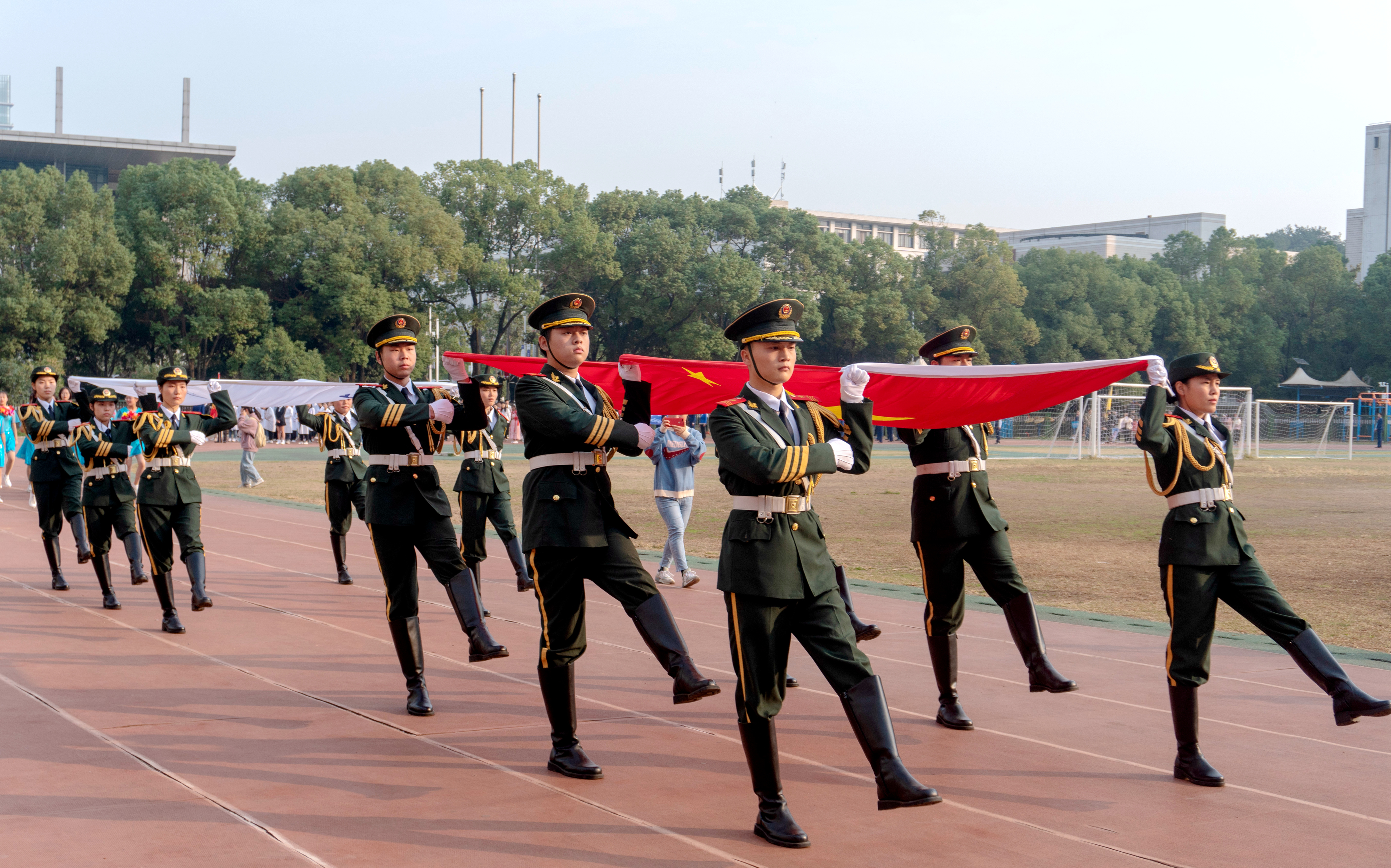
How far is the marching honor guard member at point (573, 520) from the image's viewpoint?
5527 millimetres

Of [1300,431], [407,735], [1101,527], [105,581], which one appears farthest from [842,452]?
[1300,431]

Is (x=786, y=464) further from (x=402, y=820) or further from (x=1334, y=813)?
(x=1334, y=813)

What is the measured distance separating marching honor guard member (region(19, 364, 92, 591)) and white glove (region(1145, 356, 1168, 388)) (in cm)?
952

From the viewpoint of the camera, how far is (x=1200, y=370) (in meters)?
5.71

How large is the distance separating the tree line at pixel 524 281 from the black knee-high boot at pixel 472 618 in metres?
42.6

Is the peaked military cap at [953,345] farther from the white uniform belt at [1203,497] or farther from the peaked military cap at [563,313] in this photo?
the peaked military cap at [563,313]

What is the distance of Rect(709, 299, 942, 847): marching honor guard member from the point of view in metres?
4.56

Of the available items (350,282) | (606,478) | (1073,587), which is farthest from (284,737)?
(350,282)

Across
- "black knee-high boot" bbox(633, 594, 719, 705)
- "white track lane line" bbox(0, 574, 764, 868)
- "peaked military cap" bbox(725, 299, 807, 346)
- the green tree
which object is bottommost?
"white track lane line" bbox(0, 574, 764, 868)

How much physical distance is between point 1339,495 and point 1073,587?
48.3ft

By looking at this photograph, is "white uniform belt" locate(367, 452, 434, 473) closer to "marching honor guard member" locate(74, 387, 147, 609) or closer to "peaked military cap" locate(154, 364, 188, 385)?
"peaked military cap" locate(154, 364, 188, 385)

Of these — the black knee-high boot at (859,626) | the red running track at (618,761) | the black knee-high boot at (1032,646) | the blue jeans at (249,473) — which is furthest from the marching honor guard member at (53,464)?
the blue jeans at (249,473)

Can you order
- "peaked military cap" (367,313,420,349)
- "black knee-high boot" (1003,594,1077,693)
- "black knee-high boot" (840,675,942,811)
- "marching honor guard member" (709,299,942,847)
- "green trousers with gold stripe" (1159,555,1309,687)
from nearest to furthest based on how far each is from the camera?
1. "black knee-high boot" (840,675,942,811)
2. "marching honor guard member" (709,299,942,847)
3. "green trousers with gold stripe" (1159,555,1309,687)
4. "black knee-high boot" (1003,594,1077,693)
5. "peaked military cap" (367,313,420,349)

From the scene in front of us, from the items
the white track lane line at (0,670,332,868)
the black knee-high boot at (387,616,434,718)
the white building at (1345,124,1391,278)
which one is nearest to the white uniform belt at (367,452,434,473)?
the black knee-high boot at (387,616,434,718)
